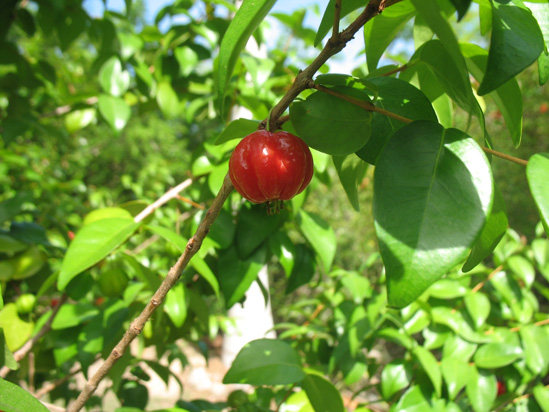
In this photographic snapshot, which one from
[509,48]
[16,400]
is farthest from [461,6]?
[16,400]

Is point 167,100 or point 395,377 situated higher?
point 167,100

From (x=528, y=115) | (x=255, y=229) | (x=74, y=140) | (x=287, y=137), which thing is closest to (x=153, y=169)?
(x=255, y=229)

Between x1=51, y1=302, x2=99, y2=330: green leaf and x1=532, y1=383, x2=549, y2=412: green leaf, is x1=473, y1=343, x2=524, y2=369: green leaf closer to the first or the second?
x1=532, y1=383, x2=549, y2=412: green leaf

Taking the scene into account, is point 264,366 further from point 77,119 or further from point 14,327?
point 77,119

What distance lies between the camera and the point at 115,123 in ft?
3.43

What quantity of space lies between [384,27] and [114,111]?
80cm

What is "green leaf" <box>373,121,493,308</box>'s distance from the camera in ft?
0.89

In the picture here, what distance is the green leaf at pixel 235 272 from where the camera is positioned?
709mm

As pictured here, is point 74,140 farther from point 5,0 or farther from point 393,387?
point 393,387

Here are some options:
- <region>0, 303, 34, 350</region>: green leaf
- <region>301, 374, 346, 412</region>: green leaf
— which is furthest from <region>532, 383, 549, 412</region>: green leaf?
<region>0, 303, 34, 350</region>: green leaf

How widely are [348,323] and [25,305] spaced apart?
0.67 m

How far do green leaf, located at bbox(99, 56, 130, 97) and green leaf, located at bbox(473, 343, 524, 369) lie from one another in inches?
41.2

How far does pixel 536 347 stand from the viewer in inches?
33.8

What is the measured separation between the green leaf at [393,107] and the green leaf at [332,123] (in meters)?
0.03
